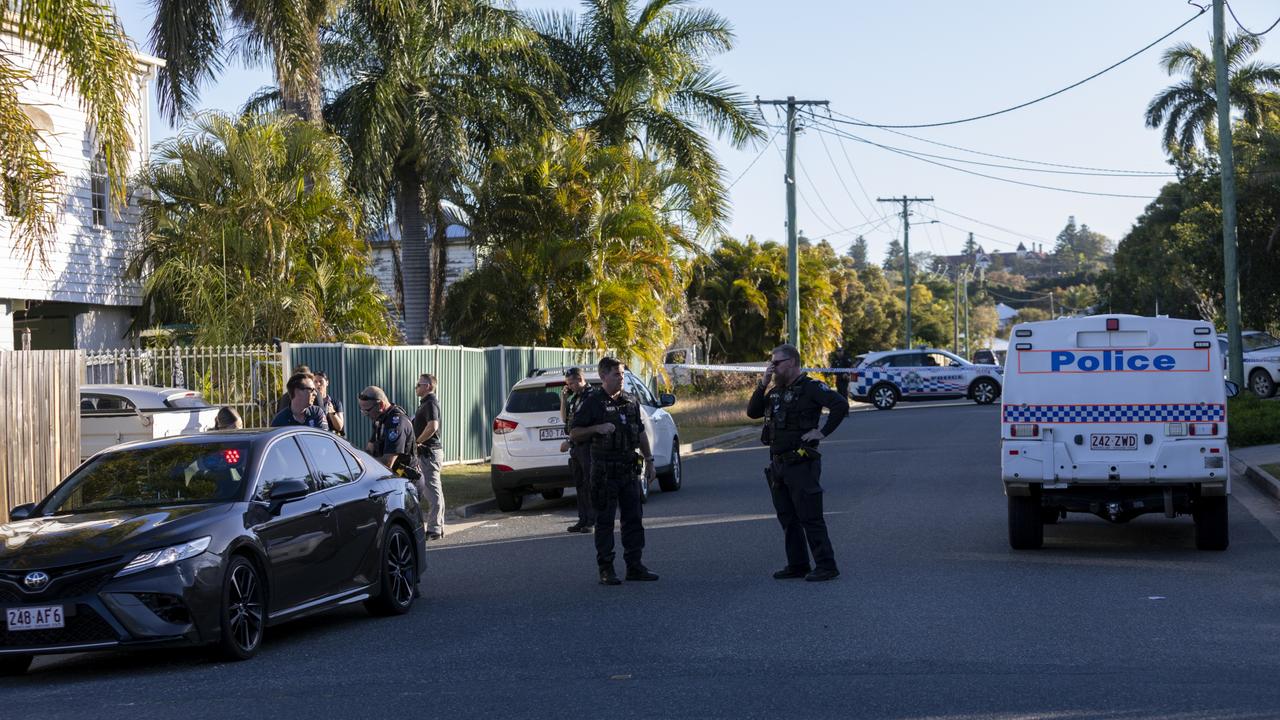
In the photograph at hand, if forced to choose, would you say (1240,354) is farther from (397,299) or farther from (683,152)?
(397,299)

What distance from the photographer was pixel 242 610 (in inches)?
343

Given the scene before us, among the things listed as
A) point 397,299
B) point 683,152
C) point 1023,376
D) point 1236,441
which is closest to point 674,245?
point 683,152

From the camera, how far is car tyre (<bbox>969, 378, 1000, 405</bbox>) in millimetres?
44250

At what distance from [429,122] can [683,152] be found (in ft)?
24.9

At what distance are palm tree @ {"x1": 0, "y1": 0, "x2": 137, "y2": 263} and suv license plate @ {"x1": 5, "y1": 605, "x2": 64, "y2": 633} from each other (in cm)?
579

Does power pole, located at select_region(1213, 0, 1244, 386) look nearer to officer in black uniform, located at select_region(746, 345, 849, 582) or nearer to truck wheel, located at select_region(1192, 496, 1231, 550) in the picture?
truck wheel, located at select_region(1192, 496, 1231, 550)

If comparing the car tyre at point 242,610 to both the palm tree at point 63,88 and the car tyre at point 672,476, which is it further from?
the car tyre at point 672,476

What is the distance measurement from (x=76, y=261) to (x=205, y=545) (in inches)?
841

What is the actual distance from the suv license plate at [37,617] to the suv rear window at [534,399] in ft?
33.0

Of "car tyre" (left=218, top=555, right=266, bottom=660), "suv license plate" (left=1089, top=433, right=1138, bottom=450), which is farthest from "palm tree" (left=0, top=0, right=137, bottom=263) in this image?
"suv license plate" (left=1089, top=433, right=1138, bottom=450)

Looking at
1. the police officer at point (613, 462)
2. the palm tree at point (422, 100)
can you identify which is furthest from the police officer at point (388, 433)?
the palm tree at point (422, 100)

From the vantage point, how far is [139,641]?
8109mm

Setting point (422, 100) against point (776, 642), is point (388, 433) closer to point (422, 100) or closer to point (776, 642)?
point (776, 642)

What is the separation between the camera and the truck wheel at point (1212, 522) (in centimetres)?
1255
